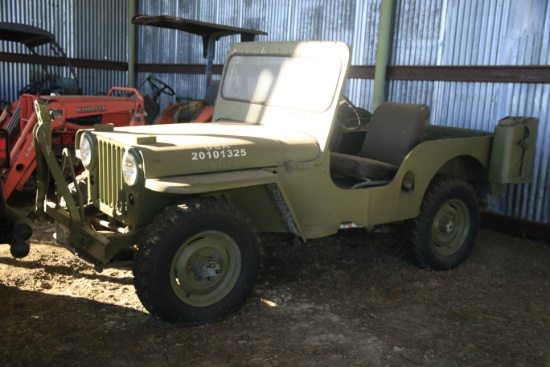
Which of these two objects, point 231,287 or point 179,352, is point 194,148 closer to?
point 231,287

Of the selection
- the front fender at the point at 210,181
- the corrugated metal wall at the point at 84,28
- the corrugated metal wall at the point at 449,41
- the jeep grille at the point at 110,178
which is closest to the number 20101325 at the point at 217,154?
the front fender at the point at 210,181

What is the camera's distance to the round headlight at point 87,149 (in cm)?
386

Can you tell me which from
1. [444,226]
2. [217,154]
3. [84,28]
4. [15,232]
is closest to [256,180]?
[217,154]

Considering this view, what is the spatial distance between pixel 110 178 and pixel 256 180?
0.96 meters

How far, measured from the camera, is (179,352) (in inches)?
127

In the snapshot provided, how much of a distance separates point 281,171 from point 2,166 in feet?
10.2

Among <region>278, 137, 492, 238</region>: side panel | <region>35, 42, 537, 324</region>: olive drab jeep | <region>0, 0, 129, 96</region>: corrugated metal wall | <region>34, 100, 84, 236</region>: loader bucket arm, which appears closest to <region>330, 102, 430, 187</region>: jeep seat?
<region>35, 42, 537, 324</region>: olive drab jeep

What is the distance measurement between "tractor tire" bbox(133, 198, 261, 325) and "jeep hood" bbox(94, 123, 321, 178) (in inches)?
9.3

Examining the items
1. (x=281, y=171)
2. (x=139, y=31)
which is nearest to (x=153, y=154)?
(x=281, y=171)

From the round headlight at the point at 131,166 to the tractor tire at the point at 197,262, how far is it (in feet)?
0.87

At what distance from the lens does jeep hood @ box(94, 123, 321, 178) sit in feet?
11.2

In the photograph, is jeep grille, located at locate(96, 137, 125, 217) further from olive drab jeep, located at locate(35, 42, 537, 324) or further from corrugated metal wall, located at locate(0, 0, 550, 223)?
corrugated metal wall, located at locate(0, 0, 550, 223)

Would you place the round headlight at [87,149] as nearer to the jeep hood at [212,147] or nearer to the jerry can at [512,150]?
the jeep hood at [212,147]

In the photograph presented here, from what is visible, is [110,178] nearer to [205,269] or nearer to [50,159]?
[50,159]
